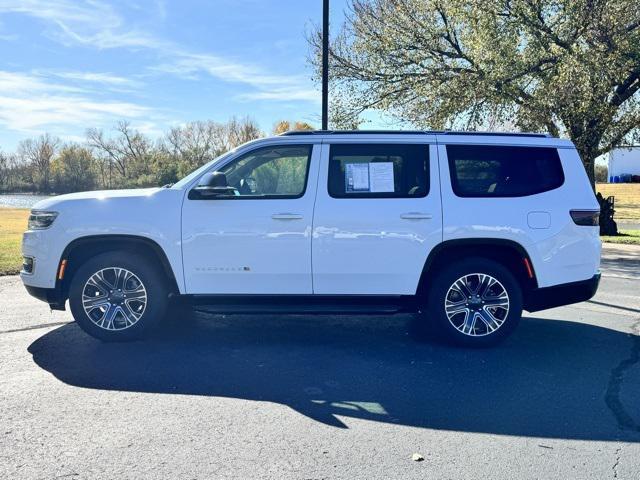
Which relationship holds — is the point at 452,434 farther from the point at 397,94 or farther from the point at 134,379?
the point at 397,94

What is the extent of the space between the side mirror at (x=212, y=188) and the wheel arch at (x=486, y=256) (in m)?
2.06

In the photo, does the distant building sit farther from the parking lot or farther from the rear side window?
the parking lot

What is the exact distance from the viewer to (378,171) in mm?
5277

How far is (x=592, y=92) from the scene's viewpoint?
12.2 m

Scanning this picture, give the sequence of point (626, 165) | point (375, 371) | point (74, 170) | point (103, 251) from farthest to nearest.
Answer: point (626, 165) < point (74, 170) < point (103, 251) < point (375, 371)

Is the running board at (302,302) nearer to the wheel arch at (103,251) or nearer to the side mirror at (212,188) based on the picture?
the wheel arch at (103,251)

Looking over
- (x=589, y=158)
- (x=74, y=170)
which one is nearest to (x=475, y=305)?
(x=589, y=158)

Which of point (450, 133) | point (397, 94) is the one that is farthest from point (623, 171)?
point (450, 133)

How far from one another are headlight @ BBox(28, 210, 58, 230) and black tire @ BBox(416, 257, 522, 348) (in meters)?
3.73

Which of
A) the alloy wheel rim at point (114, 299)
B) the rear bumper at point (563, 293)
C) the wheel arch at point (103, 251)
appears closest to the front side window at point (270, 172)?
the wheel arch at point (103, 251)

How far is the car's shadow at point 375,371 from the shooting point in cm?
383

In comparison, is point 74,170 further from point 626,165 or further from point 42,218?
point 626,165

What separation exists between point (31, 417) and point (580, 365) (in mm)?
4487

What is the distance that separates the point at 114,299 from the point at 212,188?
1466 mm
